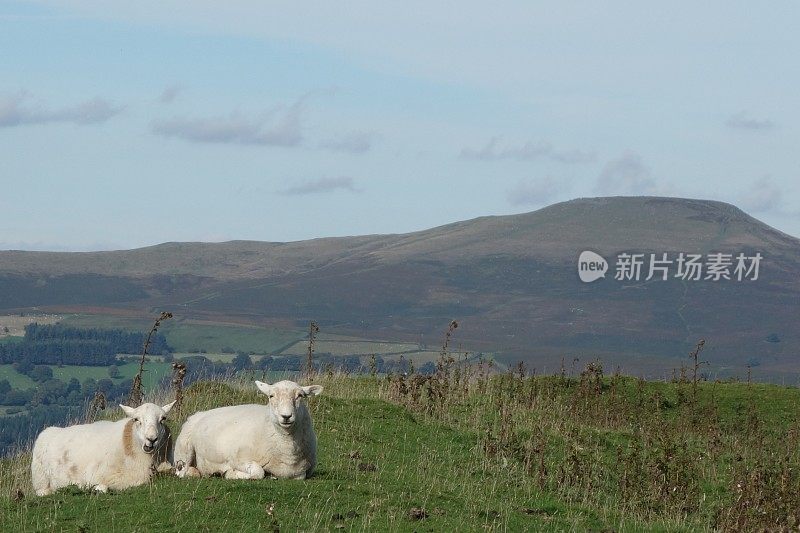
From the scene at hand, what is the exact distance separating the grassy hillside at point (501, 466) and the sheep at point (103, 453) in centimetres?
74

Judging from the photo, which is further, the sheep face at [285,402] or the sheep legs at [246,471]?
the sheep legs at [246,471]

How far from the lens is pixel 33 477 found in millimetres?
21078

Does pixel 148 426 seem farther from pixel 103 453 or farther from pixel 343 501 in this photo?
pixel 343 501

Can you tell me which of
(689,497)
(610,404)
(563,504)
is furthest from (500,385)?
(563,504)

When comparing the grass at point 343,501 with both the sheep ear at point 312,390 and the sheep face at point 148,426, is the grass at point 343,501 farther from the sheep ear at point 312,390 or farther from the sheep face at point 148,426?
the sheep ear at point 312,390

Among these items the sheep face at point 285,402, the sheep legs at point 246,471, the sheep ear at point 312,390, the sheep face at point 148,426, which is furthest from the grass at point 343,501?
the sheep ear at point 312,390

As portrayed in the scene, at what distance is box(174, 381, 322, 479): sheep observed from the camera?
19.4 metres

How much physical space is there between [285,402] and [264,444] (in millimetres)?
905

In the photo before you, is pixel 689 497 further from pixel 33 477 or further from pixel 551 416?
pixel 33 477

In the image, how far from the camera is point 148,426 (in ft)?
63.8

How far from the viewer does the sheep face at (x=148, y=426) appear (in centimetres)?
1939

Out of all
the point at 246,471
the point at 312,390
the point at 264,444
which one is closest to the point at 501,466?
the point at 312,390

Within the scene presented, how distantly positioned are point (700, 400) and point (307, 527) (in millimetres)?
20959

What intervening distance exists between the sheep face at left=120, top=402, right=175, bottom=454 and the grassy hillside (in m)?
0.63
